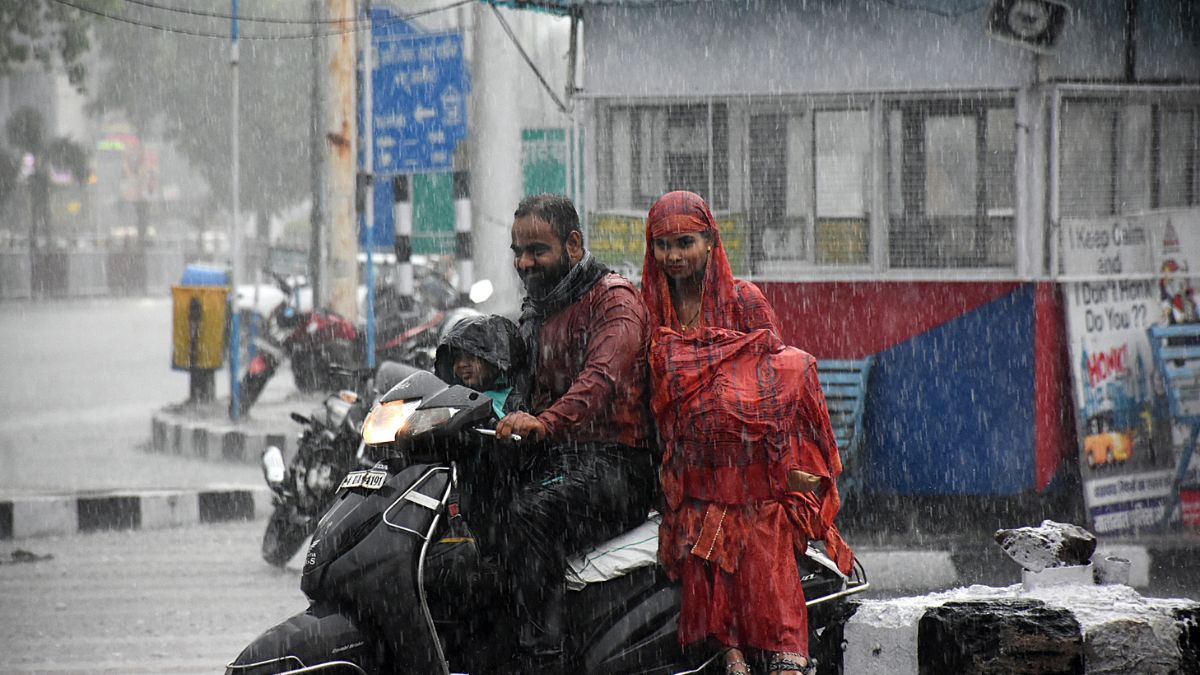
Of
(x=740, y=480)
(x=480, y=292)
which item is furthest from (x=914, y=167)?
(x=740, y=480)

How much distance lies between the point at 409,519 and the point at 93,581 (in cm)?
473

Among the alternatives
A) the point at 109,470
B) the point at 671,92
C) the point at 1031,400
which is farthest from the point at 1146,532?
the point at 109,470

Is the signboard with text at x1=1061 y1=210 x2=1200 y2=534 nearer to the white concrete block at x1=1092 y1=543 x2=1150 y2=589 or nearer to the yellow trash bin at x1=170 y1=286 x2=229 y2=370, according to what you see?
the white concrete block at x1=1092 y1=543 x2=1150 y2=589

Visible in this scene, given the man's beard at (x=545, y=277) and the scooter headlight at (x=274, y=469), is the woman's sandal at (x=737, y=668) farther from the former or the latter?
the scooter headlight at (x=274, y=469)

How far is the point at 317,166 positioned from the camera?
1908 cm

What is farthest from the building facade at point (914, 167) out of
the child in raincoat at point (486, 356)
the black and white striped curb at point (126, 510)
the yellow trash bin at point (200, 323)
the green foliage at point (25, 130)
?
the green foliage at point (25, 130)

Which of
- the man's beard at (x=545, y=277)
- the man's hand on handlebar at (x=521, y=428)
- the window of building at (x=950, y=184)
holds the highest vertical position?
the window of building at (x=950, y=184)

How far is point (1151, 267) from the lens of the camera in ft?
25.9

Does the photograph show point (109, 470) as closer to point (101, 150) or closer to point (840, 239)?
point (840, 239)

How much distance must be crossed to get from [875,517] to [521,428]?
215 inches

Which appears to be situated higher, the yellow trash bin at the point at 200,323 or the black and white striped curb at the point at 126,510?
the yellow trash bin at the point at 200,323

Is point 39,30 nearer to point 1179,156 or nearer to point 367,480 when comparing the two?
point 1179,156

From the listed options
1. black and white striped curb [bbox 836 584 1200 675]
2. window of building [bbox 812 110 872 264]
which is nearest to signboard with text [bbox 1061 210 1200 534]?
window of building [bbox 812 110 872 264]

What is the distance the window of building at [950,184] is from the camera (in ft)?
26.2
